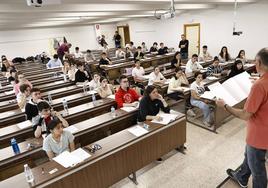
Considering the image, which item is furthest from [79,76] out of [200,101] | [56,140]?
[56,140]

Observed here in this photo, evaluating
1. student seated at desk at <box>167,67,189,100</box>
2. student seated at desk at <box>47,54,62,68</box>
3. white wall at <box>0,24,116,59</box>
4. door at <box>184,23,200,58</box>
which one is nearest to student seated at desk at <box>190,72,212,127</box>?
student seated at desk at <box>167,67,189,100</box>

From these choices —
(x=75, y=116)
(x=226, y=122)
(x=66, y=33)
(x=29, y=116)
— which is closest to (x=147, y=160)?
(x=75, y=116)

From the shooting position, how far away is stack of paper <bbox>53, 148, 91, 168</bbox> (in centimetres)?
233

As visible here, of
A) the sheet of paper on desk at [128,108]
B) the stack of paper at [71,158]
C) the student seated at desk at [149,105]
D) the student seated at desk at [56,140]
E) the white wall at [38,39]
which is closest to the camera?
the stack of paper at [71,158]

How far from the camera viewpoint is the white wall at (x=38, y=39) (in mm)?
13414

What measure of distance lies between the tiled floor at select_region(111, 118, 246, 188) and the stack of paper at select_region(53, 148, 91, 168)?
2.95 ft

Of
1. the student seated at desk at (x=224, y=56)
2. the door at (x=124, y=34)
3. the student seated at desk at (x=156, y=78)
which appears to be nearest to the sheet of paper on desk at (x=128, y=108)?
the student seated at desk at (x=156, y=78)

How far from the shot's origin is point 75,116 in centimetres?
375

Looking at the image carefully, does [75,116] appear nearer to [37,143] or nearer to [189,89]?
[37,143]

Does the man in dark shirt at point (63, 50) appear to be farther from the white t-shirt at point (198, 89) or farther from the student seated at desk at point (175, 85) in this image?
the white t-shirt at point (198, 89)

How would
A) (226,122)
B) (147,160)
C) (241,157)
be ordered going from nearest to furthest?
(147,160) < (241,157) < (226,122)

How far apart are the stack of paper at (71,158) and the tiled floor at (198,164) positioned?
0.90 meters

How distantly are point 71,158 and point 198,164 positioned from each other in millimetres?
2064

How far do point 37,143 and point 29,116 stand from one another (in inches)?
34.6
